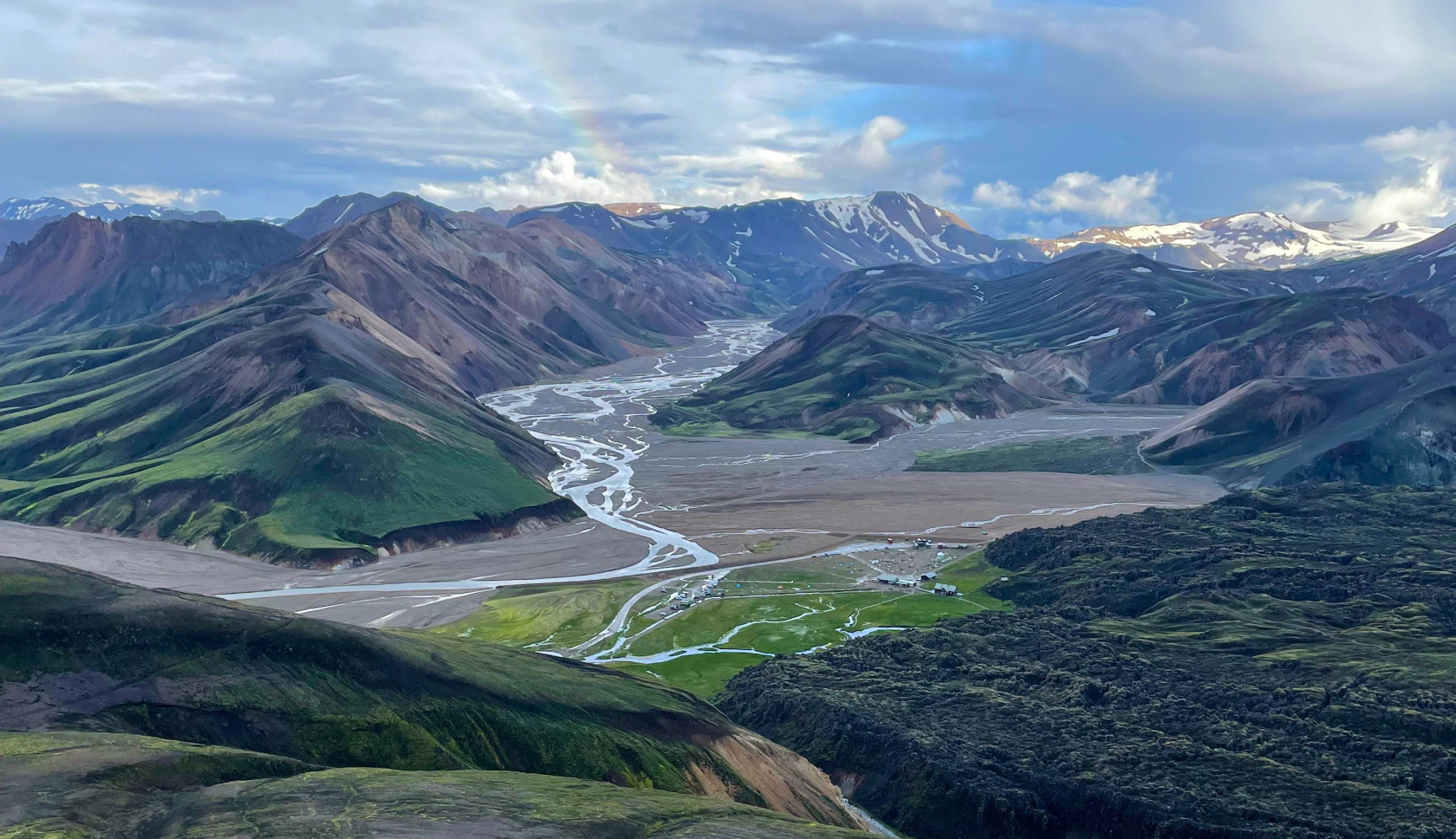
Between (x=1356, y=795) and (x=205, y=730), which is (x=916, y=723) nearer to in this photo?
(x=1356, y=795)

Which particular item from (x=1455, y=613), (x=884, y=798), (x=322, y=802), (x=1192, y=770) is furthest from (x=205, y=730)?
(x=1455, y=613)

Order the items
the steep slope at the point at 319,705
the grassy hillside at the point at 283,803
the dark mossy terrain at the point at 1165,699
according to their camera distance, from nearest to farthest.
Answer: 1. the grassy hillside at the point at 283,803
2. the steep slope at the point at 319,705
3. the dark mossy terrain at the point at 1165,699

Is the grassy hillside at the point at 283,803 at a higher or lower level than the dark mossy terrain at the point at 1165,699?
higher

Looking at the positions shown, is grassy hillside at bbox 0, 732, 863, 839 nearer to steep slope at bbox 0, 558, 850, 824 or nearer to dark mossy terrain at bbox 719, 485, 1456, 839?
steep slope at bbox 0, 558, 850, 824

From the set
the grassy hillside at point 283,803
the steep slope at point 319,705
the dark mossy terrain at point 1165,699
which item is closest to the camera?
the grassy hillside at point 283,803

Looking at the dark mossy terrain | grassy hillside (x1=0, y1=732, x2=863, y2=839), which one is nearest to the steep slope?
grassy hillside (x1=0, y1=732, x2=863, y2=839)

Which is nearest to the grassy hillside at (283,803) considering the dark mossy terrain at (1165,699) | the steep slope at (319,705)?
the steep slope at (319,705)

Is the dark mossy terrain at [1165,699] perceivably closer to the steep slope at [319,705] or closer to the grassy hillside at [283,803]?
the steep slope at [319,705]
